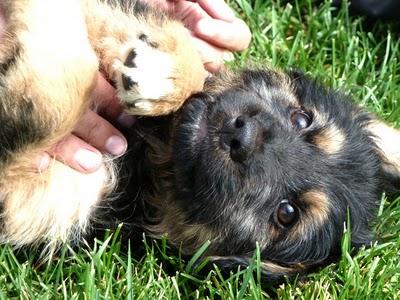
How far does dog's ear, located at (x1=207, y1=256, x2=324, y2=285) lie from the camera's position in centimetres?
271

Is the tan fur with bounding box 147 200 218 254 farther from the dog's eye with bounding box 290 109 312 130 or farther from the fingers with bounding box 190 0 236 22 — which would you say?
the fingers with bounding box 190 0 236 22

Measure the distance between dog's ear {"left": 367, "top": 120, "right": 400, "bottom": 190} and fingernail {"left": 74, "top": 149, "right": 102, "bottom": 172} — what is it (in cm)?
137

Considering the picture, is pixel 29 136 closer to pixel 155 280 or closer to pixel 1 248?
pixel 1 248

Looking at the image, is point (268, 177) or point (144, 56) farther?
point (268, 177)

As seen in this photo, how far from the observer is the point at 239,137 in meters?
2.47

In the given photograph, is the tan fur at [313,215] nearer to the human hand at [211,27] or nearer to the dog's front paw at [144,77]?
the dog's front paw at [144,77]

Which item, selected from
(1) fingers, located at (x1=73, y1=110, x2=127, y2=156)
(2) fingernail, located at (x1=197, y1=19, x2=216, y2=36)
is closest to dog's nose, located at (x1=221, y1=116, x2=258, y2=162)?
(1) fingers, located at (x1=73, y1=110, x2=127, y2=156)

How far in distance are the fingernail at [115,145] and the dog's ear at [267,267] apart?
58 cm

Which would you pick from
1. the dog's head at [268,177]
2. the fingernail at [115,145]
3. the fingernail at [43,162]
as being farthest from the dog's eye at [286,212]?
the fingernail at [43,162]

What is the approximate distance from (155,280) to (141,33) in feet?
3.33

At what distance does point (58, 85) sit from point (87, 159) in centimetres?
40

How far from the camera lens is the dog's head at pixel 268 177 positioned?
8.46ft

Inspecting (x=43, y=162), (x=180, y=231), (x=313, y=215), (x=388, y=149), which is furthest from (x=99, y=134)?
(x=388, y=149)

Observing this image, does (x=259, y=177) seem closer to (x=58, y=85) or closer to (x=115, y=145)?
(x=115, y=145)
